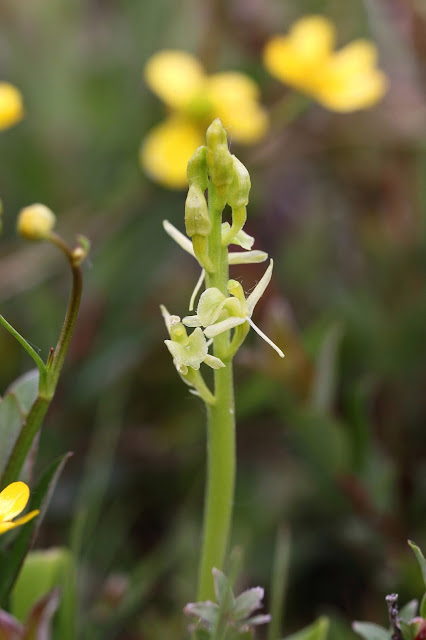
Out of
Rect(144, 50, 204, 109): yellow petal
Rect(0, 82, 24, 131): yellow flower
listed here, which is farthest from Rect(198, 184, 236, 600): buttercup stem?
Rect(144, 50, 204, 109): yellow petal

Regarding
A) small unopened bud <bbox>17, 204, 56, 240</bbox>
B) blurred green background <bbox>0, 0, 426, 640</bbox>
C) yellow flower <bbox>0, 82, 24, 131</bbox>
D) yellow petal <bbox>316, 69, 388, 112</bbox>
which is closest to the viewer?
small unopened bud <bbox>17, 204, 56, 240</bbox>

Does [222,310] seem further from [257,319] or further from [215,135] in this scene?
[257,319]

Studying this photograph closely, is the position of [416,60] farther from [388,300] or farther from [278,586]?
[278,586]

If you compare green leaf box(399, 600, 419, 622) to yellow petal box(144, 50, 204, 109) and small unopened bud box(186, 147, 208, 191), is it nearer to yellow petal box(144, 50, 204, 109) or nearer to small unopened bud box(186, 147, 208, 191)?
small unopened bud box(186, 147, 208, 191)

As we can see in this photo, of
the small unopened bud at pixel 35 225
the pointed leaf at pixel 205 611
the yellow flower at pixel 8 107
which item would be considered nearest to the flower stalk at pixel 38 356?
the small unopened bud at pixel 35 225

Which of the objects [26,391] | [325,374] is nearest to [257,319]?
[325,374]

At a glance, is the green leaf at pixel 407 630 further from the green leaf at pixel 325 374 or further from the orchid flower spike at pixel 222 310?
the green leaf at pixel 325 374
